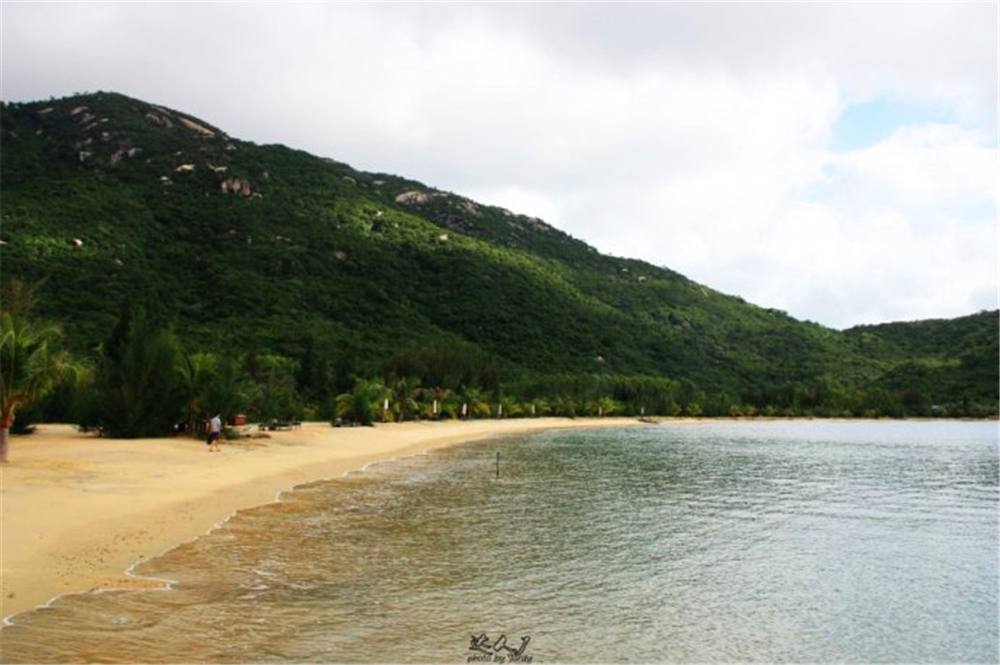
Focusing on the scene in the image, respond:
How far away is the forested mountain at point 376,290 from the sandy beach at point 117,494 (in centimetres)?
3181

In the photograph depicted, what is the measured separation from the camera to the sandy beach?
1302 cm

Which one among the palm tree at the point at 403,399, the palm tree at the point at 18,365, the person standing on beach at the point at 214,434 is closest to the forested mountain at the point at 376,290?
the palm tree at the point at 403,399

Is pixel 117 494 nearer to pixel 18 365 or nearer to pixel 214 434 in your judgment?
pixel 18 365

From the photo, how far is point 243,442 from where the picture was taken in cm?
3862

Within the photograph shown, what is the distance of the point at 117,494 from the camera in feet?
68.2

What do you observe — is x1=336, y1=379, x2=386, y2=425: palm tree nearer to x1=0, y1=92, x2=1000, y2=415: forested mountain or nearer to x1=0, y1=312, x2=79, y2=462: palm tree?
x1=0, y1=92, x2=1000, y2=415: forested mountain

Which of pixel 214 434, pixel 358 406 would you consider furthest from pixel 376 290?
pixel 214 434

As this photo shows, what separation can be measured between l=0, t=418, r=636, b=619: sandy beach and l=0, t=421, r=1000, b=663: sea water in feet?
2.68

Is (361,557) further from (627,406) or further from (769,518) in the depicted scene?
(627,406)

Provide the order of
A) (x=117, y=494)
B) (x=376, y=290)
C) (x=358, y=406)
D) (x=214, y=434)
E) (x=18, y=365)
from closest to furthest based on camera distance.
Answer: (x=117, y=494)
(x=18, y=365)
(x=214, y=434)
(x=358, y=406)
(x=376, y=290)

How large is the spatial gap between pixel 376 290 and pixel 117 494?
306 ft

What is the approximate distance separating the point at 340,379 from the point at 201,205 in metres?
61.3

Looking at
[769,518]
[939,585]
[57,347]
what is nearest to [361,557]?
[939,585]

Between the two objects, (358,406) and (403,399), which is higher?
(403,399)
